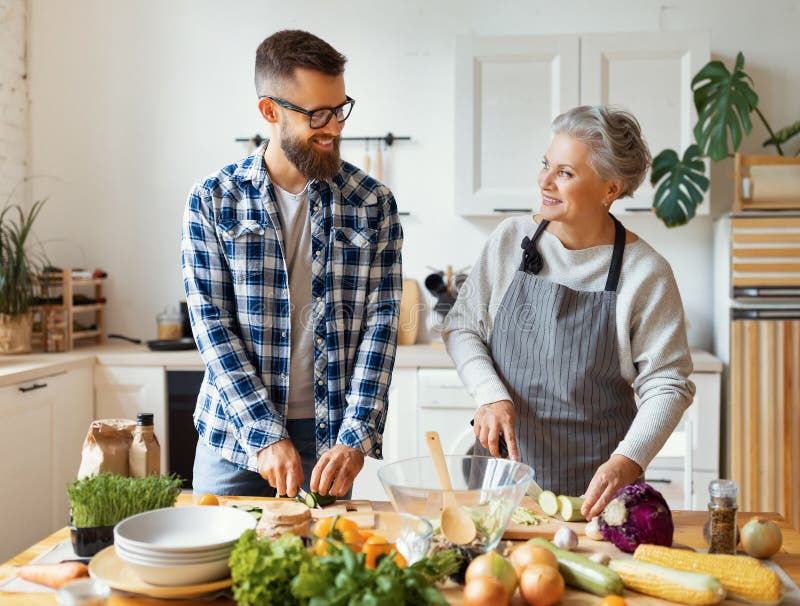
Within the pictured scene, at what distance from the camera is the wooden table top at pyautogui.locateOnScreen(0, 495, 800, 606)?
1.18m

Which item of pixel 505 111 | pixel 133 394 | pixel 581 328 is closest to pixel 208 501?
pixel 581 328

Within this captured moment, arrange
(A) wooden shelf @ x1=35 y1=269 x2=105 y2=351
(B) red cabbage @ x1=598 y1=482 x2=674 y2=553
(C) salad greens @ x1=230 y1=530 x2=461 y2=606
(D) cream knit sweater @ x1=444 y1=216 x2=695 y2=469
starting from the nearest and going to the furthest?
1. (C) salad greens @ x1=230 y1=530 x2=461 y2=606
2. (B) red cabbage @ x1=598 y1=482 x2=674 y2=553
3. (D) cream knit sweater @ x1=444 y1=216 x2=695 y2=469
4. (A) wooden shelf @ x1=35 y1=269 x2=105 y2=351

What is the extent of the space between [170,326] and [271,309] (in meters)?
2.26

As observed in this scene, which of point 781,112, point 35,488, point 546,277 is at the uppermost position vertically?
point 781,112

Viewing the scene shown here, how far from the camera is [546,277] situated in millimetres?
1907

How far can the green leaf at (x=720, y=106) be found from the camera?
3406 millimetres

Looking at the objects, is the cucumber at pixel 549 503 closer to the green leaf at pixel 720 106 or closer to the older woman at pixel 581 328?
the older woman at pixel 581 328

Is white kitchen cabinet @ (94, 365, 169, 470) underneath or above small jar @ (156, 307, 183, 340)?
underneath

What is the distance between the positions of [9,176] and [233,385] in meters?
2.83

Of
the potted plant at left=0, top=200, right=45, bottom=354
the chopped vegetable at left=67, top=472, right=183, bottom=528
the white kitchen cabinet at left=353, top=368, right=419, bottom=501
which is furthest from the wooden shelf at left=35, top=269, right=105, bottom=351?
the chopped vegetable at left=67, top=472, right=183, bottom=528

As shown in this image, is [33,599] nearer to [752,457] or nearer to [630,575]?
[630,575]

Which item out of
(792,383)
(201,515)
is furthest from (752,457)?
(201,515)

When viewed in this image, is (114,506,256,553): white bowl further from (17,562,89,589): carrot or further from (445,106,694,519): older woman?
(445,106,694,519): older woman

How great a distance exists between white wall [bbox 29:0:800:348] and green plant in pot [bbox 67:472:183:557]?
2.77 metres
